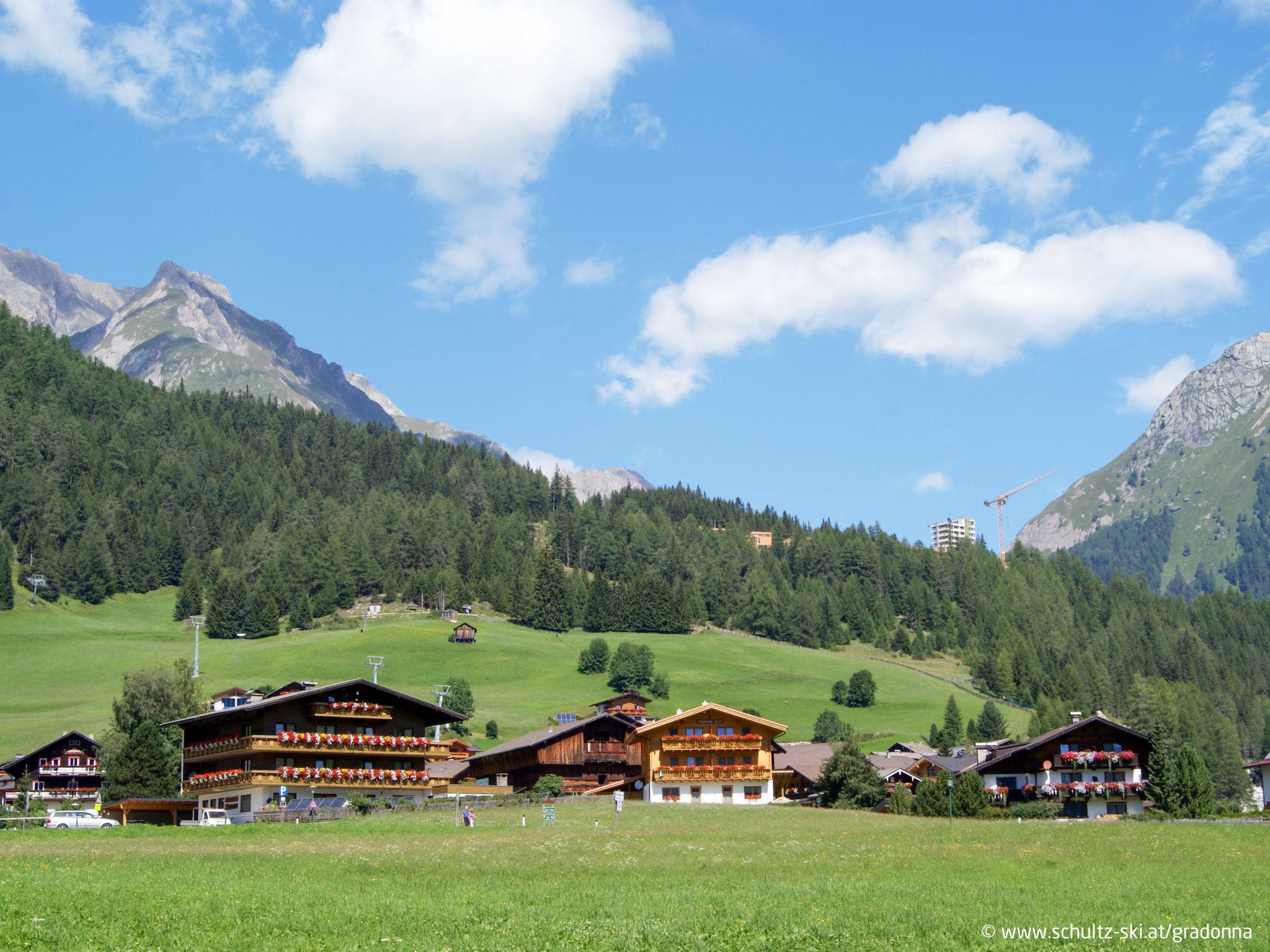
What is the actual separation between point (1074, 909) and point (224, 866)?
24314 millimetres

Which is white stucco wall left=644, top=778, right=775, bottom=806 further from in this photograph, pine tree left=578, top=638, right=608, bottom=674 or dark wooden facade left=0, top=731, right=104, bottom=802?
pine tree left=578, top=638, right=608, bottom=674

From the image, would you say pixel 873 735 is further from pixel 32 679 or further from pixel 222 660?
pixel 32 679

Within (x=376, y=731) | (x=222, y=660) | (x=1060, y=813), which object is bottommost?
(x=1060, y=813)

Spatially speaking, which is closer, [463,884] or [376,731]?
[463,884]

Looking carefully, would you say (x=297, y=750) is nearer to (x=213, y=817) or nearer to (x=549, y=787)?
(x=213, y=817)

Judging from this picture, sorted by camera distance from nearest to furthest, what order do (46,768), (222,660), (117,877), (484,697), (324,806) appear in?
(117,877) → (324,806) → (46,768) → (484,697) → (222,660)

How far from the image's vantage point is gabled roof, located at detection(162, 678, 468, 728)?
80938mm

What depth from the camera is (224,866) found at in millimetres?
39125

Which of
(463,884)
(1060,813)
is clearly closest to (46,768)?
(1060,813)

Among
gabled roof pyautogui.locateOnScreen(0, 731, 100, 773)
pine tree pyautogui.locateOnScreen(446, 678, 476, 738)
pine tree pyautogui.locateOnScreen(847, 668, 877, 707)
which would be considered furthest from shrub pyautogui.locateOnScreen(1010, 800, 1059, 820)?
pine tree pyautogui.locateOnScreen(847, 668, 877, 707)

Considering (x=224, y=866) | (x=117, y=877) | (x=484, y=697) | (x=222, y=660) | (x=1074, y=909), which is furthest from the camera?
(x=222, y=660)

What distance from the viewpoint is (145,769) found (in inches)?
3457

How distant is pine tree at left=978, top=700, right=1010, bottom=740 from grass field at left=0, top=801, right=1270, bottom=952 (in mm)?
104661

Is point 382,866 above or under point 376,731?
under
